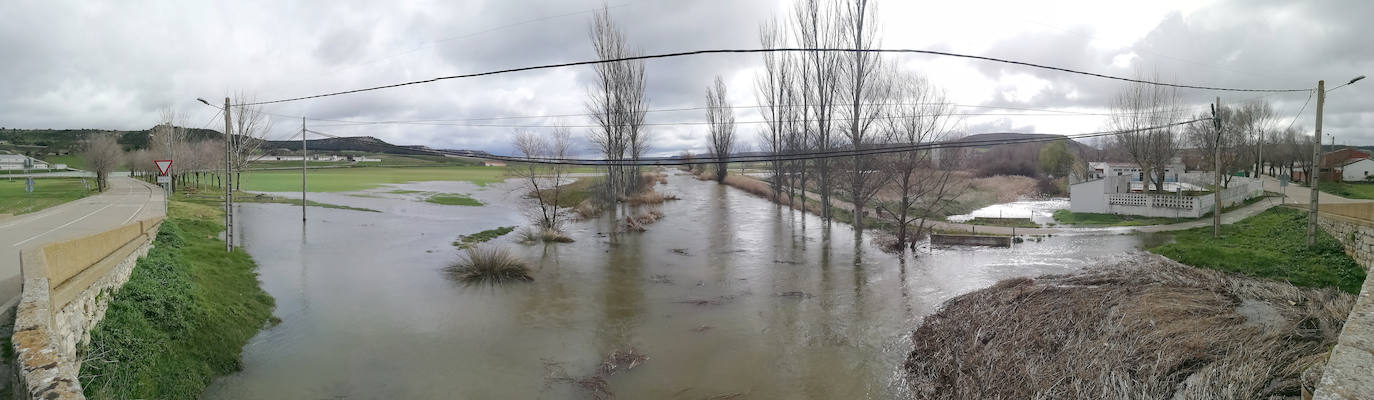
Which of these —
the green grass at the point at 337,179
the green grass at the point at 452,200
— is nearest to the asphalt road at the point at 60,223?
the green grass at the point at 337,179

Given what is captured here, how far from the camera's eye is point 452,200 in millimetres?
44375

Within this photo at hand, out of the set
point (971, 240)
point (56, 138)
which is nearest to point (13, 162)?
point (56, 138)

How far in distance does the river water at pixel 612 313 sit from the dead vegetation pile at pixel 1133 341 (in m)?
1.17

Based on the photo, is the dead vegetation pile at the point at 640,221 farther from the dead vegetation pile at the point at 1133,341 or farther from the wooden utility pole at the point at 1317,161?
the wooden utility pole at the point at 1317,161

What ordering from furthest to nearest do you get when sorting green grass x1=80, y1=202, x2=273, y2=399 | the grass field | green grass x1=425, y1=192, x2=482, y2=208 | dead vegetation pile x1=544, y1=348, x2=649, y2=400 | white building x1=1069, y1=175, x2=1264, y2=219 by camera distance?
the grass field < green grass x1=425, y1=192, x2=482, y2=208 < white building x1=1069, y1=175, x2=1264, y2=219 < dead vegetation pile x1=544, y1=348, x2=649, y2=400 < green grass x1=80, y1=202, x2=273, y2=399

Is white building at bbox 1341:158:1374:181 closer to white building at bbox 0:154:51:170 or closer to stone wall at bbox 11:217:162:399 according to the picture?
stone wall at bbox 11:217:162:399

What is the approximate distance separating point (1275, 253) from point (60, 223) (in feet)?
123

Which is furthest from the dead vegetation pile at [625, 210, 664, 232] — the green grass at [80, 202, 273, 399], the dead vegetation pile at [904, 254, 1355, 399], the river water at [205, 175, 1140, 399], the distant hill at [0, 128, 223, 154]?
the distant hill at [0, 128, 223, 154]

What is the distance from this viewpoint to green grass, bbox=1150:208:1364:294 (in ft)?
43.7

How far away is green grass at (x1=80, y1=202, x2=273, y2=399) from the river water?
0.49 meters

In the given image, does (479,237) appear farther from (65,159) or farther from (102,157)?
(65,159)

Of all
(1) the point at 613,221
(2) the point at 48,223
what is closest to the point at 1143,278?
(1) the point at 613,221

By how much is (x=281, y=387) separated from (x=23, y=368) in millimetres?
4480

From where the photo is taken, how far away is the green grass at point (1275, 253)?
13305mm
